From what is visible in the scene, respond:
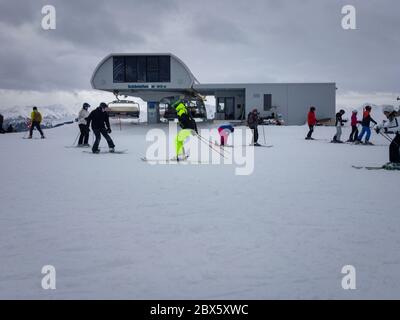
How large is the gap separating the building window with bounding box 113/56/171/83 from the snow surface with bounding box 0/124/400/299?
2331cm

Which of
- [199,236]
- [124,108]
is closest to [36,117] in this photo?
[199,236]

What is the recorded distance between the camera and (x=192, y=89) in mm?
31844

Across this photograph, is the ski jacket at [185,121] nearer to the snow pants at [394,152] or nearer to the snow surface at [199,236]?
the snow surface at [199,236]

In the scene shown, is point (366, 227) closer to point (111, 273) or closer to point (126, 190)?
point (111, 273)

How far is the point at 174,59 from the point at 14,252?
27.2 m

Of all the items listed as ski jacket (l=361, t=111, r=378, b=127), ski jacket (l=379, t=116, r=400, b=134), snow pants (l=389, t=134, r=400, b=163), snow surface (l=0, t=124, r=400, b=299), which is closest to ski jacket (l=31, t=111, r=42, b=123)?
snow surface (l=0, t=124, r=400, b=299)

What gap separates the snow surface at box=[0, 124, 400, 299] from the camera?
10.1 feet

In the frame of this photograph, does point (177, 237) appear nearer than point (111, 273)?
No

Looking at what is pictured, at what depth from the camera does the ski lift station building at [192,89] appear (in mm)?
29984

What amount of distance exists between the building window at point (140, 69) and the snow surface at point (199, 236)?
23.3 m

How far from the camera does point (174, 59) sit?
29.5 metres
